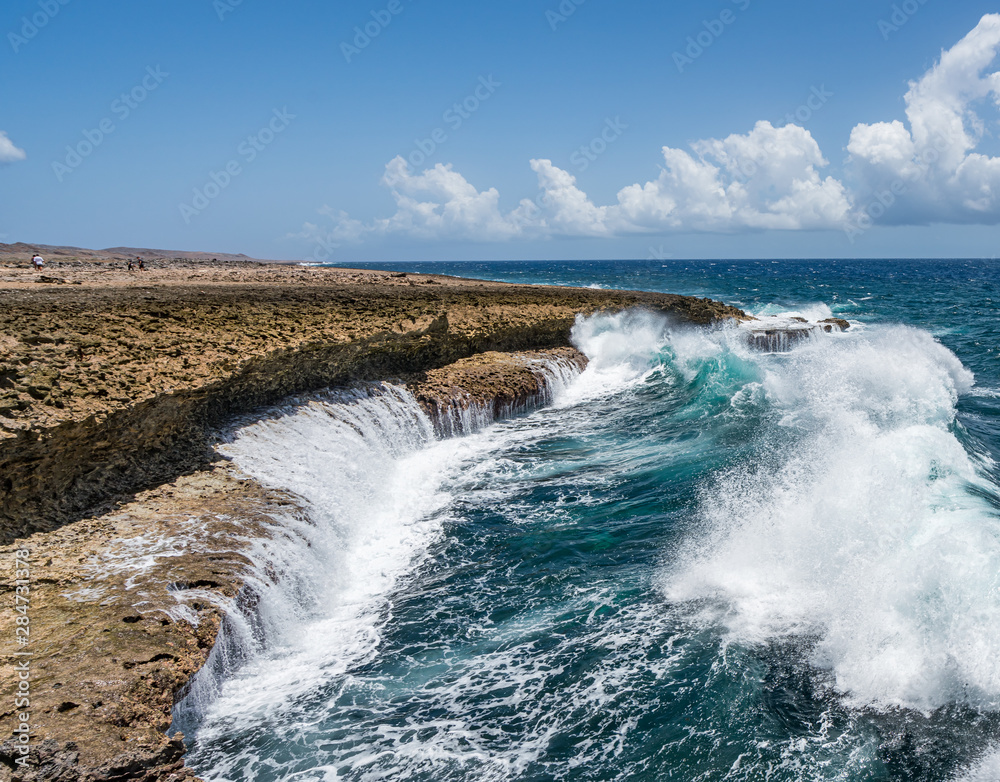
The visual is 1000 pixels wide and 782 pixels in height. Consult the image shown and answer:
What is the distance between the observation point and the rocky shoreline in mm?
6301

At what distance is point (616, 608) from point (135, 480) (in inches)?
347

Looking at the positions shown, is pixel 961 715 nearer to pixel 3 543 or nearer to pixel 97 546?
pixel 97 546

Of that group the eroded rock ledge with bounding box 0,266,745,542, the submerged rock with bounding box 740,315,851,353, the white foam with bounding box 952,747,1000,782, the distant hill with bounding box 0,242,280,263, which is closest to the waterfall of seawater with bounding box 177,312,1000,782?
the white foam with bounding box 952,747,1000,782

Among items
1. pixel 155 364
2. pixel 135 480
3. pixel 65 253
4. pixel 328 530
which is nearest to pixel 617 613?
pixel 328 530

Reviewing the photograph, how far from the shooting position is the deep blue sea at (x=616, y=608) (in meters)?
6.88

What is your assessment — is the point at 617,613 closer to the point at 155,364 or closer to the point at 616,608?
the point at 616,608

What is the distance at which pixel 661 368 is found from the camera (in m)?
27.4

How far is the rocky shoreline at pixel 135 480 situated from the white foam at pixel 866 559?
7503 mm

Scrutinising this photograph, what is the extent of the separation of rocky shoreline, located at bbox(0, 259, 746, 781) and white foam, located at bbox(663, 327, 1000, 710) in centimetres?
750

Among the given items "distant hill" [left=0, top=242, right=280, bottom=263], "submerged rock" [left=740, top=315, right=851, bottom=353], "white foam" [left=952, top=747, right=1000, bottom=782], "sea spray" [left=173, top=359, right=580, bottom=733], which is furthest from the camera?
"distant hill" [left=0, top=242, right=280, bottom=263]

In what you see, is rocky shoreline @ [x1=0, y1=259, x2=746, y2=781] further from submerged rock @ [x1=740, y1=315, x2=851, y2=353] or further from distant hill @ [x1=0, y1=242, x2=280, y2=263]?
distant hill @ [x1=0, y1=242, x2=280, y2=263]

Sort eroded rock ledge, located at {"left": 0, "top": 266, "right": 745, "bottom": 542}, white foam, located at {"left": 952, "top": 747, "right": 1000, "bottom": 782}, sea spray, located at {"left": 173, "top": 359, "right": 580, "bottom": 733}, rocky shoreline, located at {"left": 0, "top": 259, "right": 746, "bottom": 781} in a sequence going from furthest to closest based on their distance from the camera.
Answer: eroded rock ledge, located at {"left": 0, "top": 266, "right": 745, "bottom": 542} < sea spray, located at {"left": 173, "top": 359, "right": 580, "bottom": 733} < rocky shoreline, located at {"left": 0, "top": 259, "right": 746, "bottom": 781} < white foam, located at {"left": 952, "top": 747, "right": 1000, "bottom": 782}

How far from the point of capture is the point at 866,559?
356 inches

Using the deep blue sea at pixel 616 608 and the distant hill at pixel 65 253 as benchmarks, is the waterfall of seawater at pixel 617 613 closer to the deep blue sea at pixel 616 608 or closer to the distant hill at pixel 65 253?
the deep blue sea at pixel 616 608
